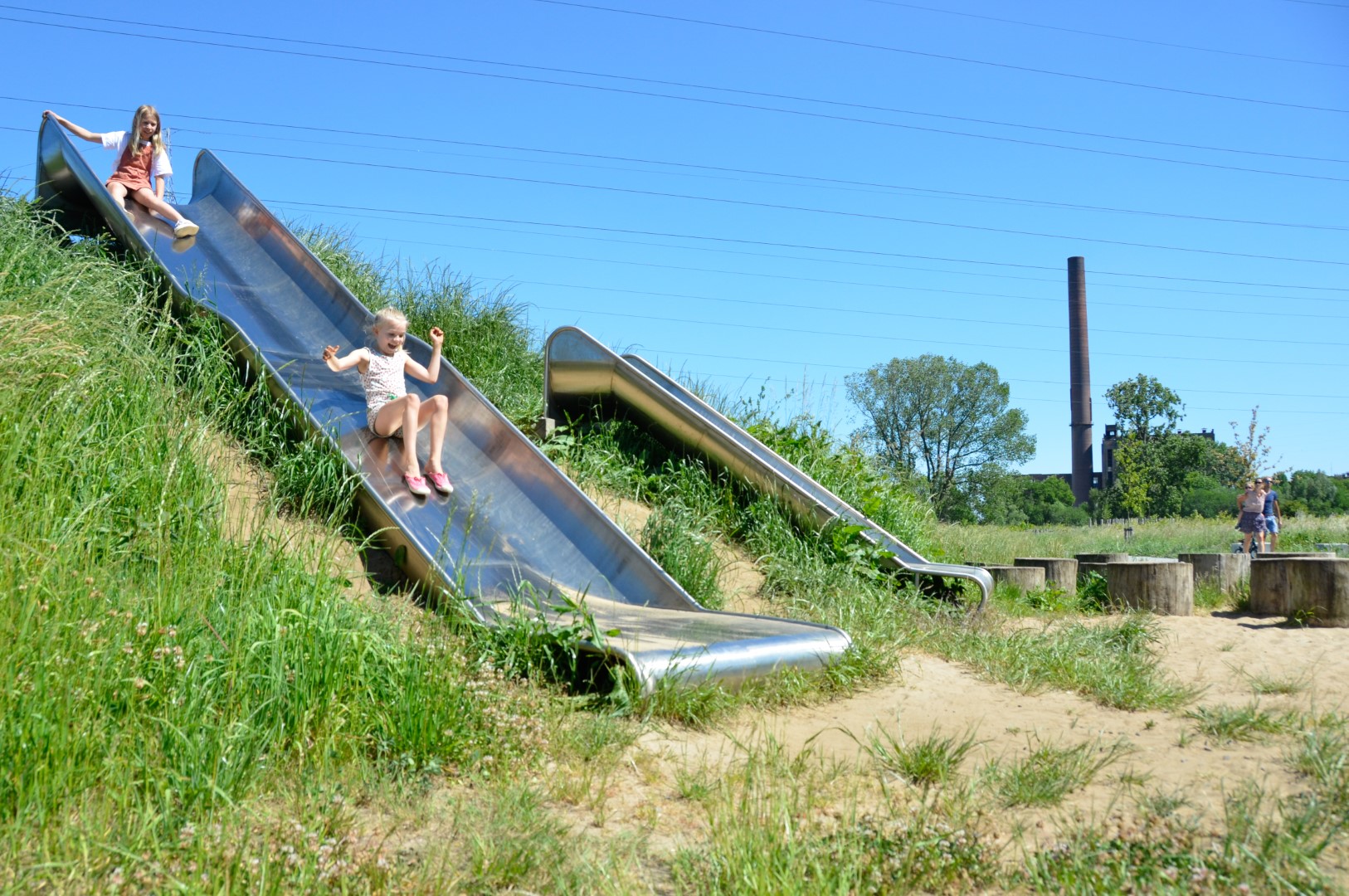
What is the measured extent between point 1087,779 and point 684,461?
15.9 feet

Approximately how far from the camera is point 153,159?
9.06 meters

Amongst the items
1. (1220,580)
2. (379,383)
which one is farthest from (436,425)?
(1220,580)

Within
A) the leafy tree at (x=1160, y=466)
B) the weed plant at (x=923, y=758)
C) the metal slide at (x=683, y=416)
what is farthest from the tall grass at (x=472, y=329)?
the leafy tree at (x=1160, y=466)

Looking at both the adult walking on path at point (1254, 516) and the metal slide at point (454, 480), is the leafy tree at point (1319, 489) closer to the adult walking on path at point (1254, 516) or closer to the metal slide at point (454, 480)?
the adult walking on path at point (1254, 516)

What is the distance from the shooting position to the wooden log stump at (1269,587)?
275 inches

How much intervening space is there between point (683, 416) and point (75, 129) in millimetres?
6169

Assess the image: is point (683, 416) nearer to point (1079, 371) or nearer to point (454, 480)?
point (454, 480)

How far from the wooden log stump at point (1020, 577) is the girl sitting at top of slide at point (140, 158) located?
7.51 m

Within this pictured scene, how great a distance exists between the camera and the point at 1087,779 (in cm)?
300

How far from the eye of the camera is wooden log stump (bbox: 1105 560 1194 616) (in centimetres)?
717

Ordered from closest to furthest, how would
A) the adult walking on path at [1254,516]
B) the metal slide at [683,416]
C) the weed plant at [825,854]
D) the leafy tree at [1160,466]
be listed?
1. the weed plant at [825,854]
2. the metal slide at [683,416]
3. the adult walking on path at [1254,516]
4. the leafy tree at [1160,466]

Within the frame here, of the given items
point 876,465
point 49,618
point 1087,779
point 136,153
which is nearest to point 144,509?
point 49,618

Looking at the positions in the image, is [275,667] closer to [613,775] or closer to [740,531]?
[613,775]

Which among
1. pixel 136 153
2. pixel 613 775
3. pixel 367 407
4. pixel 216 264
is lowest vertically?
pixel 613 775
